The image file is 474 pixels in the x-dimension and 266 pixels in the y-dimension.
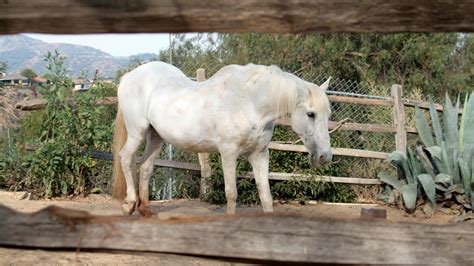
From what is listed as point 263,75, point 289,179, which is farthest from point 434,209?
point 263,75

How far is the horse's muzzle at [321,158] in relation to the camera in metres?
5.03

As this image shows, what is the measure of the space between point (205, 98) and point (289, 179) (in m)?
2.85

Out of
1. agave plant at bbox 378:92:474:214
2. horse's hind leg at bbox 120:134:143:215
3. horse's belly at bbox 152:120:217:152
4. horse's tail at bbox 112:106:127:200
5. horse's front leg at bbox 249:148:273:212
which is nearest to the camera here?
horse's front leg at bbox 249:148:273:212

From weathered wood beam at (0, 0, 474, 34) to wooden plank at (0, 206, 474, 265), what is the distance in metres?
0.53

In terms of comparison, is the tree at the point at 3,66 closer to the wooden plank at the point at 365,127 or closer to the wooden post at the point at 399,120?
the wooden plank at the point at 365,127

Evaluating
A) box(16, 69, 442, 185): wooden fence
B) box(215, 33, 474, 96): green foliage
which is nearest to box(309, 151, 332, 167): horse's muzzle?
box(16, 69, 442, 185): wooden fence

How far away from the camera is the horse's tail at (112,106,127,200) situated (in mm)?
6766

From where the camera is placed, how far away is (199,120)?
5.48 meters

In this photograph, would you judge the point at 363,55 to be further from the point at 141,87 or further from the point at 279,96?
the point at 279,96

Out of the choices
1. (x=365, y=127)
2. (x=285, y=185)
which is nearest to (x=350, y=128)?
(x=365, y=127)

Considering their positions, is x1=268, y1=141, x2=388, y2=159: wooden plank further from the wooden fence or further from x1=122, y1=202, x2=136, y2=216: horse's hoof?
x1=122, y1=202, x2=136, y2=216: horse's hoof

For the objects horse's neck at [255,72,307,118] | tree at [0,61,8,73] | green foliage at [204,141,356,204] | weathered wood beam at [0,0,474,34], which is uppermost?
weathered wood beam at [0,0,474,34]

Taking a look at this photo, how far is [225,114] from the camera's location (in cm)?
526

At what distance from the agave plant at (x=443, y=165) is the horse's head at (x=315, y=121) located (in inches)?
103
